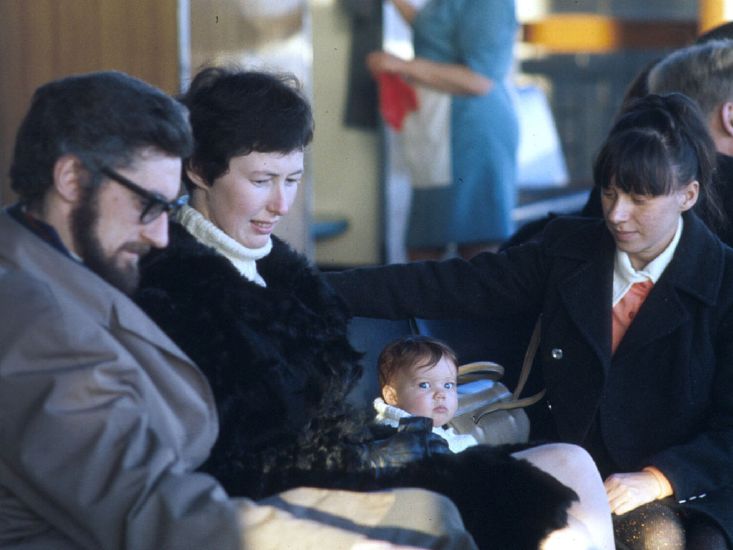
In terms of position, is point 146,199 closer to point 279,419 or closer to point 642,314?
point 279,419

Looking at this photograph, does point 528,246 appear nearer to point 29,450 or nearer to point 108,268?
point 108,268

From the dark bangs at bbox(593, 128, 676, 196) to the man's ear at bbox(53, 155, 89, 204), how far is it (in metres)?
1.40

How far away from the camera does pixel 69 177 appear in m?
2.19

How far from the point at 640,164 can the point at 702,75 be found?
738mm

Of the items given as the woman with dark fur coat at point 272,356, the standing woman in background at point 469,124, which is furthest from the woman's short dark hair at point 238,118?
the standing woman in background at point 469,124

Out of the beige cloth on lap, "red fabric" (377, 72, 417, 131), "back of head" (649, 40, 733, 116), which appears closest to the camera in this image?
the beige cloth on lap

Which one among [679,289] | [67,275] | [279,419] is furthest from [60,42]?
[67,275]

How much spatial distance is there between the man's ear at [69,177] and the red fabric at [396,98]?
13.0ft

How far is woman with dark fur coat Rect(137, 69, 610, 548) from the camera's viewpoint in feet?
7.95

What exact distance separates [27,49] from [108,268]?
3291mm

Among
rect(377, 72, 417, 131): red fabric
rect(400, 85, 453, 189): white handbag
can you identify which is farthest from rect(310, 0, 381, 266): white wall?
rect(400, 85, 453, 189): white handbag

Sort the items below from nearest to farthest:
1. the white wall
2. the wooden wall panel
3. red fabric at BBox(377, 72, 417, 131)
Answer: the wooden wall panel, red fabric at BBox(377, 72, 417, 131), the white wall

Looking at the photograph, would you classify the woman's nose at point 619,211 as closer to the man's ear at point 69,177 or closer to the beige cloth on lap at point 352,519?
the beige cloth on lap at point 352,519

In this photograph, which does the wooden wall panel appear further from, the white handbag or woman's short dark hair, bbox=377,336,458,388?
woman's short dark hair, bbox=377,336,458,388
